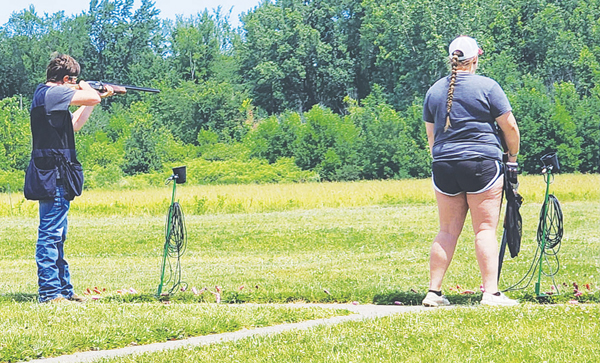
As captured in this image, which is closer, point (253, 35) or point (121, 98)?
point (121, 98)

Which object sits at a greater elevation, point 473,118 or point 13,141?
point 473,118

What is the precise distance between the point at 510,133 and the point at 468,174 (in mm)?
532

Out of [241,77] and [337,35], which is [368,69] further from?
[241,77]

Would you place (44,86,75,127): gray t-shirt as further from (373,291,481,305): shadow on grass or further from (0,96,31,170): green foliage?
(0,96,31,170): green foliage

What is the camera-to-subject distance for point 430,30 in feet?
228

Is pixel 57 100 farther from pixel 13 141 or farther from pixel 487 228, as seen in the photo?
pixel 13 141

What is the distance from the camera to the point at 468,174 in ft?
23.5

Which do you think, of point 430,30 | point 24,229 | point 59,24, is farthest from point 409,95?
point 24,229

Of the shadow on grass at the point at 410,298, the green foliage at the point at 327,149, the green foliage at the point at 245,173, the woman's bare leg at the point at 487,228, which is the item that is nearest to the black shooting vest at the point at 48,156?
the shadow on grass at the point at 410,298

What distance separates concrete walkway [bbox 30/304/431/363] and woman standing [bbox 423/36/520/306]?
0.48 m

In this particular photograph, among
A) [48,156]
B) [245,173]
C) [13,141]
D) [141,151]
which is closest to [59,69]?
[48,156]

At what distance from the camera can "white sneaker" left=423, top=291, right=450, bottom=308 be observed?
293 inches

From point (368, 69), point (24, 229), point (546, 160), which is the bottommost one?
point (24, 229)

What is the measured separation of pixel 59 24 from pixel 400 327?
85.3 metres
